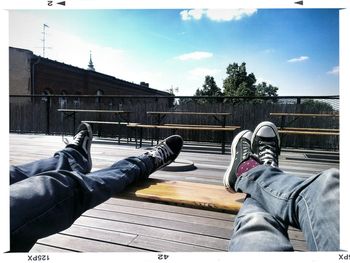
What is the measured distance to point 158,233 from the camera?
720 mm

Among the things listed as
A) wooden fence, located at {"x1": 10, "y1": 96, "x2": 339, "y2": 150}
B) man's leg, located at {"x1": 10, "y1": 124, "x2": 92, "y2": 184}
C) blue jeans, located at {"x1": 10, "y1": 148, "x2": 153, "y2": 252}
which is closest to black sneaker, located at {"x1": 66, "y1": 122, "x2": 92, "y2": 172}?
man's leg, located at {"x1": 10, "y1": 124, "x2": 92, "y2": 184}

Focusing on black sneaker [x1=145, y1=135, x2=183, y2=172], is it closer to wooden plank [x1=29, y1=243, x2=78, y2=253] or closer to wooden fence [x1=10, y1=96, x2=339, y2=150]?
wooden plank [x1=29, y1=243, x2=78, y2=253]

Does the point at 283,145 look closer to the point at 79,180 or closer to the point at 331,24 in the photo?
the point at 331,24

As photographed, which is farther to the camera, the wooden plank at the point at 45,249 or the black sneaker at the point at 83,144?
the black sneaker at the point at 83,144

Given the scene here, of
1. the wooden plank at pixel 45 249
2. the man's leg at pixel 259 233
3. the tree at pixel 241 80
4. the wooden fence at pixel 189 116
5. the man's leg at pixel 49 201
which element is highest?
the tree at pixel 241 80

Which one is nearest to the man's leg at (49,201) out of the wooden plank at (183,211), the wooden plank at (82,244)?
the wooden plank at (82,244)

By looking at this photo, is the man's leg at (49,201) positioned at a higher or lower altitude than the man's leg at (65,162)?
lower

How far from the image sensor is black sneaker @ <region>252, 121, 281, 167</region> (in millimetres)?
1034

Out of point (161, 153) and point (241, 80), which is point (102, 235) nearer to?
point (161, 153)

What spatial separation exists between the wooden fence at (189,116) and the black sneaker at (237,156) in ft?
8.01

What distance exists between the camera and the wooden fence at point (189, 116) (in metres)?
3.61

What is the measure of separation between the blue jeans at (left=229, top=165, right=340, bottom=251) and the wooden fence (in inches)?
114

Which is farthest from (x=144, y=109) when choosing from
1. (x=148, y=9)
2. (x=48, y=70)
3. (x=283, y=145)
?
(x=148, y=9)

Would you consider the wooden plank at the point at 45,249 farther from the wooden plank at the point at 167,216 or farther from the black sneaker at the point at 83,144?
the black sneaker at the point at 83,144
